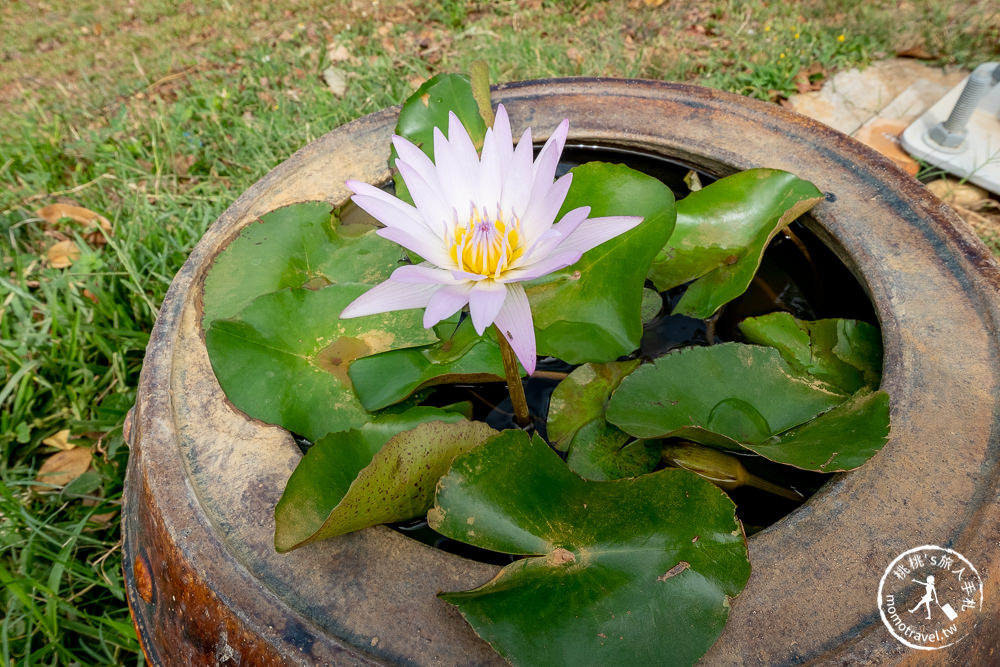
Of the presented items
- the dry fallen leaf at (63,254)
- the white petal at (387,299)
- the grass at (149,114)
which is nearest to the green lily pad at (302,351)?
the white petal at (387,299)

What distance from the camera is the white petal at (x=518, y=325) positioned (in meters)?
0.68

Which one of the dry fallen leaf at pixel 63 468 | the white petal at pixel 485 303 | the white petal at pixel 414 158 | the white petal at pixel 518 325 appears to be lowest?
the dry fallen leaf at pixel 63 468

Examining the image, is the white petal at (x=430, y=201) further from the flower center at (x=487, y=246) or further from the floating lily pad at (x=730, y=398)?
the floating lily pad at (x=730, y=398)

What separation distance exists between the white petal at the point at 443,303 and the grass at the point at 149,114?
1073mm

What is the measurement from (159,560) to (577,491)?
1.84ft

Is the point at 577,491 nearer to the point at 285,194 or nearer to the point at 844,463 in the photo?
the point at 844,463

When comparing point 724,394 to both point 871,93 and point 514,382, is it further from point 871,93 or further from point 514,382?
point 871,93

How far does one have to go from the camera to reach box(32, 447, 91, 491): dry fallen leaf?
151cm

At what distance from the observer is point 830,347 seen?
968 mm

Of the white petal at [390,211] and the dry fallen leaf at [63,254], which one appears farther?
the dry fallen leaf at [63,254]

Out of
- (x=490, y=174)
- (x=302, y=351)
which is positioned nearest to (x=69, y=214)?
(x=302, y=351)

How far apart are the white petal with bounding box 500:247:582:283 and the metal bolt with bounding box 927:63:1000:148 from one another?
1.69 m

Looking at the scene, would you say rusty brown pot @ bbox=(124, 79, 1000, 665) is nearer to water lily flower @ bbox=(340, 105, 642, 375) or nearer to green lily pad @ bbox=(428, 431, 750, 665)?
green lily pad @ bbox=(428, 431, 750, 665)

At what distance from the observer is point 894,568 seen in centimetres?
72
